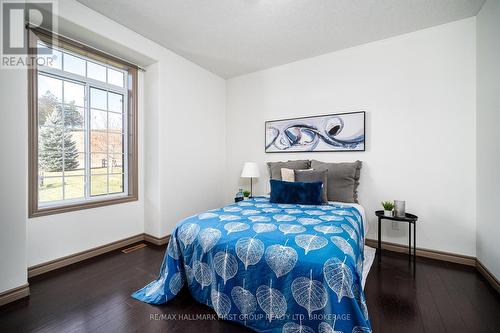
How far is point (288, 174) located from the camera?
2967 millimetres

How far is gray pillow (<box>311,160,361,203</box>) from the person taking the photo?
282cm

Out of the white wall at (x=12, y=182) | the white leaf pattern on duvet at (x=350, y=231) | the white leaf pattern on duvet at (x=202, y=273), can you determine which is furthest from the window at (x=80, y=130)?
the white leaf pattern on duvet at (x=350, y=231)

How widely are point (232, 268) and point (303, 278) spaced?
493 millimetres

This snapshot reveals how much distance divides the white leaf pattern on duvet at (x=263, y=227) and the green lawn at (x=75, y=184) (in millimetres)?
2292

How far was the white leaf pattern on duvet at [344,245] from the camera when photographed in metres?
1.33

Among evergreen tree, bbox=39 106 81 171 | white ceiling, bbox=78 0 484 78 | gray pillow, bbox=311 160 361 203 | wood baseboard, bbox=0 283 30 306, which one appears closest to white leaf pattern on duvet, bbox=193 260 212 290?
wood baseboard, bbox=0 283 30 306

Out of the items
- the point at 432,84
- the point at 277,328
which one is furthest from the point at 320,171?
the point at 277,328

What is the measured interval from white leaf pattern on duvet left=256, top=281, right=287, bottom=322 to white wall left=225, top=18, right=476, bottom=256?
2.13 m

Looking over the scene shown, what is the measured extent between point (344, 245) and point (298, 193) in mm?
1167

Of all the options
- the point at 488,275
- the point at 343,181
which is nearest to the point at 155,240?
the point at 343,181

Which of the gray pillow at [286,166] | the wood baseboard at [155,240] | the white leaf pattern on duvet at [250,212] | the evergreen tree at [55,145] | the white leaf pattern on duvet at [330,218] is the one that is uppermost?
the evergreen tree at [55,145]

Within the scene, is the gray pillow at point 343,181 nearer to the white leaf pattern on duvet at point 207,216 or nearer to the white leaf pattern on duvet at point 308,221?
the white leaf pattern on duvet at point 308,221

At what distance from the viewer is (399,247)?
9.02 feet

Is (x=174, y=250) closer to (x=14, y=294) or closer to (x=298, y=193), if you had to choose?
(x=14, y=294)
